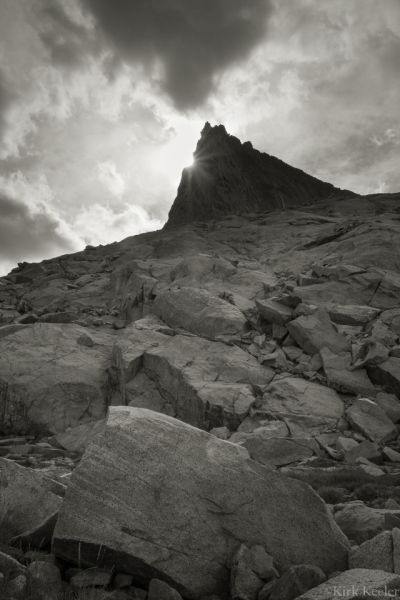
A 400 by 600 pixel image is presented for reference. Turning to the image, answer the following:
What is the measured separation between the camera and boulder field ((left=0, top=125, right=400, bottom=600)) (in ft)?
15.9

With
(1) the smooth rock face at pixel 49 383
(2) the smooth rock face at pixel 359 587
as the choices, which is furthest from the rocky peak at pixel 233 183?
(2) the smooth rock face at pixel 359 587

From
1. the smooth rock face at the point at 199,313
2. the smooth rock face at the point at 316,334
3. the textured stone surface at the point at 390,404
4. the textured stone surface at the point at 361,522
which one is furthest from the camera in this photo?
the smooth rock face at the point at 199,313

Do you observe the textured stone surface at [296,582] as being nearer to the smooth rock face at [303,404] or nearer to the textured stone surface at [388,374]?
the smooth rock face at [303,404]

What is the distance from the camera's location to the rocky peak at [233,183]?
79.2 m

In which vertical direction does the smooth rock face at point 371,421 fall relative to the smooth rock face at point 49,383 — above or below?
below

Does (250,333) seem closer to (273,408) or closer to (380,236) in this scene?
(273,408)

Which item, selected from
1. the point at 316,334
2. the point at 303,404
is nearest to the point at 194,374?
the point at 303,404

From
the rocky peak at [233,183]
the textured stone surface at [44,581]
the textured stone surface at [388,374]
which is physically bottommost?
the textured stone surface at [44,581]

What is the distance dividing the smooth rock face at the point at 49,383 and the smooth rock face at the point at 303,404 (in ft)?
31.4

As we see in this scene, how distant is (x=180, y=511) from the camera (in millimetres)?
5176

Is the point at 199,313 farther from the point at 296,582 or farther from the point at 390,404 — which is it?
the point at 296,582

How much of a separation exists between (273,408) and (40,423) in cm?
1188

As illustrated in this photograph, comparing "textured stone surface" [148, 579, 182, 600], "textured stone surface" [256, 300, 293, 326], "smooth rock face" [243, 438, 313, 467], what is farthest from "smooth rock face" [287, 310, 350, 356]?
"textured stone surface" [148, 579, 182, 600]

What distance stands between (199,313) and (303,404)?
10.1 m
